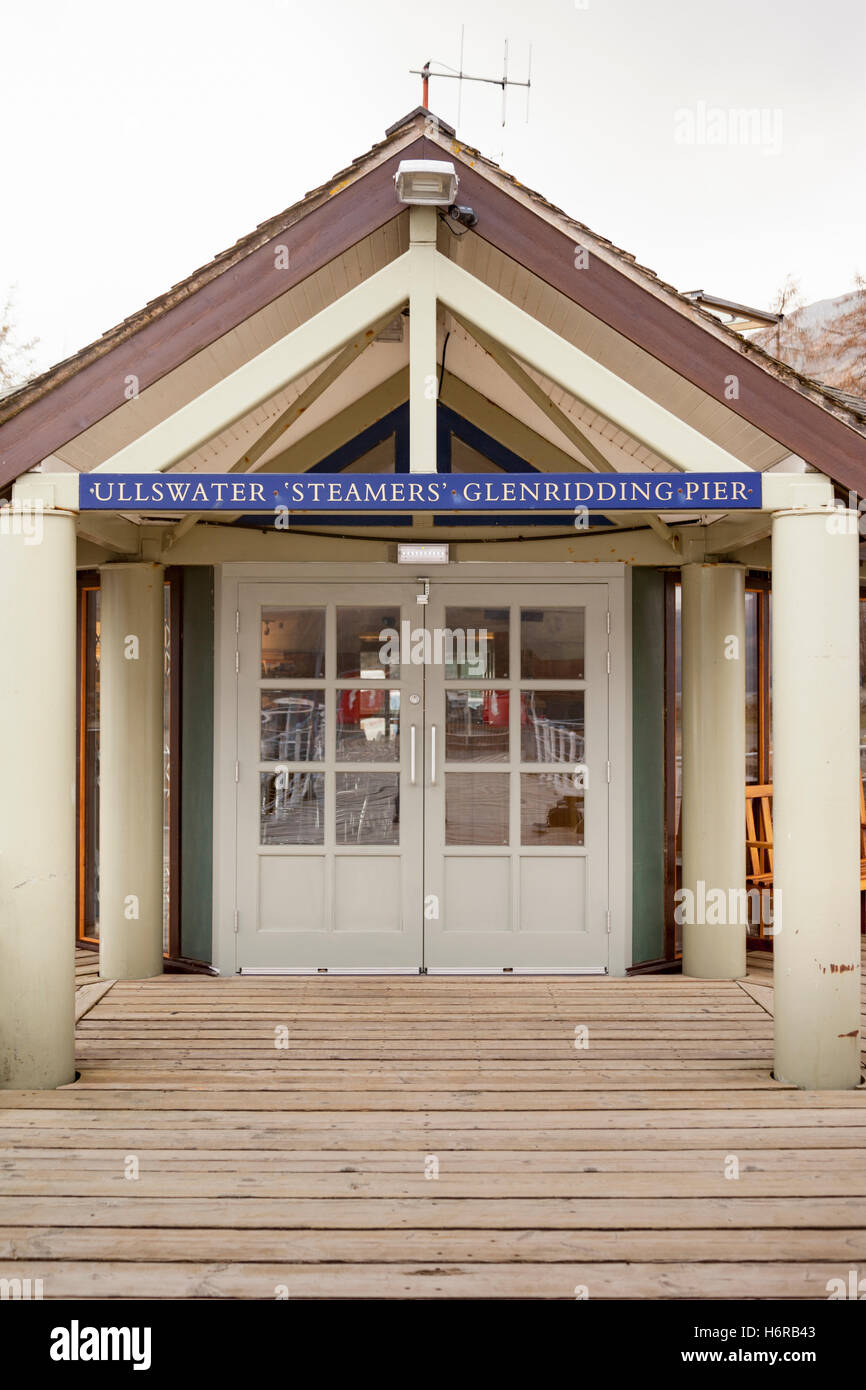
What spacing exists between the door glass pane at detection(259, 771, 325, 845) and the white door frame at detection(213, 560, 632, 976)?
0.60ft

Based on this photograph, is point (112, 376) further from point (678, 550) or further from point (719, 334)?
point (678, 550)

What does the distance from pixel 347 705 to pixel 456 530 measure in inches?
46.3

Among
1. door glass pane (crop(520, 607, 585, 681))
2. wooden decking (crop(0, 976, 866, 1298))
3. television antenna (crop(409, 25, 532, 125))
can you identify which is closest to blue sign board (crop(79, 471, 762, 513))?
door glass pane (crop(520, 607, 585, 681))

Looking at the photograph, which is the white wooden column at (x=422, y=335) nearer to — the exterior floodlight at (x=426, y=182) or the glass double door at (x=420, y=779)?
the exterior floodlight at (x=426, y=182)

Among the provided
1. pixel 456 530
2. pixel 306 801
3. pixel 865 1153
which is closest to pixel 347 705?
pixel 306 801

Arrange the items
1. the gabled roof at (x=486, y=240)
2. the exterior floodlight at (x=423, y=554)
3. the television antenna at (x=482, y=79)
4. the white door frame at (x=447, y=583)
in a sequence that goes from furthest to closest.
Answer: the television antenna at (x=482, y=79)
the white door frame at (x=447, y=583)
the exterior floodlight at (x=423, y=554)
the gabled roof at (x=486, y=240)

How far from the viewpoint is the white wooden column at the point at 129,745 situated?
5.51 m

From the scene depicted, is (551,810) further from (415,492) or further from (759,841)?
(415,492)

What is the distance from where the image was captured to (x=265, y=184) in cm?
2900

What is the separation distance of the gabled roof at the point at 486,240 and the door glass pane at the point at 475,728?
231 cm

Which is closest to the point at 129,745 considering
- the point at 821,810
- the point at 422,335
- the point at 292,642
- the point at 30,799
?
the point at 292,642
